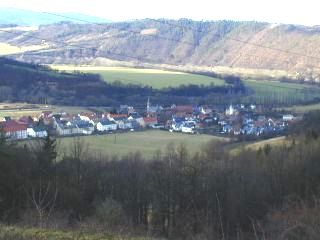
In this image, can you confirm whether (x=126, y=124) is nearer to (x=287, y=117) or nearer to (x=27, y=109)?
(x=27, y=109)

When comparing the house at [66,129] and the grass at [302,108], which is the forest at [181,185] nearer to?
the house at [66,129]

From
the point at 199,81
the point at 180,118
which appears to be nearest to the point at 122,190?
the point at 180,118

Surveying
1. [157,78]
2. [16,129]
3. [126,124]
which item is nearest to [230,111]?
[157,78]

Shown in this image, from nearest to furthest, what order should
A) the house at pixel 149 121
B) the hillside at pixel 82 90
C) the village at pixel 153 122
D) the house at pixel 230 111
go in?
the village at pixel 153 122, the house at pixel 149 121, the hillside at pixel 82 90, the house at pixel 230 111

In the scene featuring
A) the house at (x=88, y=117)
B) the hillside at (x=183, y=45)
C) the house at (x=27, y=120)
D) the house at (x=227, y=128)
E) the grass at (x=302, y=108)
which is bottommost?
the house at (x=227, y=128)

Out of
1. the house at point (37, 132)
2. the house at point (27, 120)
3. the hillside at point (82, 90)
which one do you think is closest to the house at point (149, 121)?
the house at point (37, 132)

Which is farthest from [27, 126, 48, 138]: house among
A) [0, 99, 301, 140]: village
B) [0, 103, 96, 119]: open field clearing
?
[0, 103, 96, 119]: open field clearing

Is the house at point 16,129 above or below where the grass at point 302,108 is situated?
below

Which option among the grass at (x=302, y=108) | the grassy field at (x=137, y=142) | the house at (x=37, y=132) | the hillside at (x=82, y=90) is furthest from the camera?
the hillside at (x=82, y=90)
